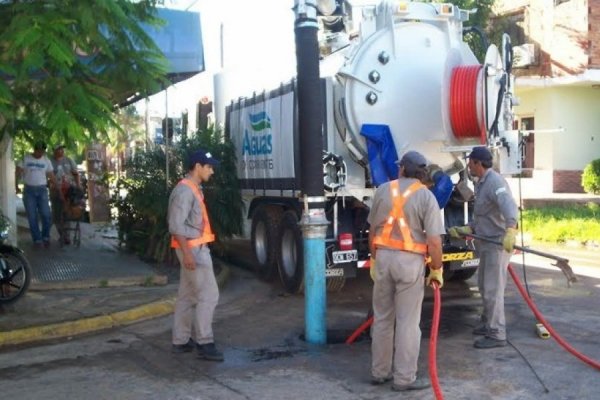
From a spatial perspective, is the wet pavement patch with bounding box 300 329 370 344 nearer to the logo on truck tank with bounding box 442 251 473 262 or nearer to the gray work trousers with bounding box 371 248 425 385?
the gray work trousers with bounding box 371 248 425 385

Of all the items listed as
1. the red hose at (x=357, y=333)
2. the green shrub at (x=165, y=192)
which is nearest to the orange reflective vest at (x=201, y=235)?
the red hose at (x=357, y=333)

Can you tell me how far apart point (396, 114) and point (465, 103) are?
92 centimetres

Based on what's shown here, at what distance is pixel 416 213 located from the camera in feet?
18.1

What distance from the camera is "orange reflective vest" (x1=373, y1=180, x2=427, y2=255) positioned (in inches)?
218

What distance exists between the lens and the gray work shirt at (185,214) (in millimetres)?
6457

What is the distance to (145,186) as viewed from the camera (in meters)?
11.5

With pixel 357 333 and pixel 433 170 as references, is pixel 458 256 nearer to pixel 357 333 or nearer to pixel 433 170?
pixel 433 170

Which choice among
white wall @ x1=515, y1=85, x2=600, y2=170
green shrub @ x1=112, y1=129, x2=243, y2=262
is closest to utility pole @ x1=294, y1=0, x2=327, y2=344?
green shrub @ x1=112, y1=129, x2=243, y2=262

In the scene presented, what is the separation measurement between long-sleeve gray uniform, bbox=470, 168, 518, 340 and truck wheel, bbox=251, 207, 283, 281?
4.04 metres

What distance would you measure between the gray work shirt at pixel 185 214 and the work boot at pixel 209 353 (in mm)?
945

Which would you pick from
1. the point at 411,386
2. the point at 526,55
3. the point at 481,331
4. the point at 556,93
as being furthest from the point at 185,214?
the point at 556,93

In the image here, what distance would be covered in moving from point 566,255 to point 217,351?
875cm

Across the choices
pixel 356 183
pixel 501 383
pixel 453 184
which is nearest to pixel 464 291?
pixel 453 184

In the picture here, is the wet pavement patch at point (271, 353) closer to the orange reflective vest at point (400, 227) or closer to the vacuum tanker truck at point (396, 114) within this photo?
the orange reflective vest at point (400, 227)
